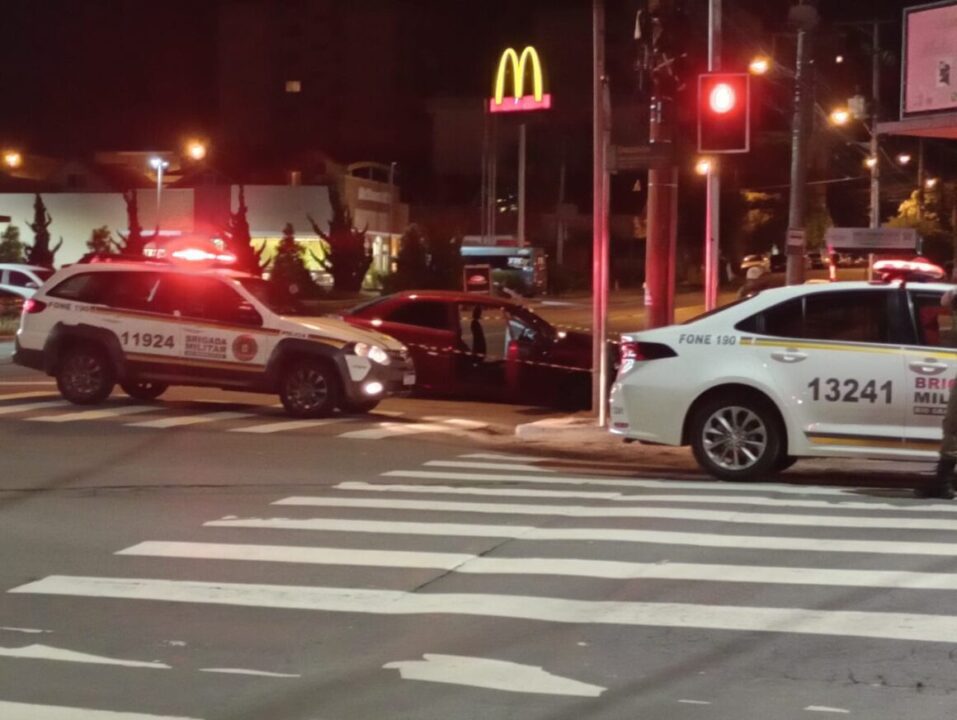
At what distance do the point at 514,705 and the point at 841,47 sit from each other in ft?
196

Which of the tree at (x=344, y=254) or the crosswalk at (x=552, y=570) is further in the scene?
the tree at (x=344, y=254)

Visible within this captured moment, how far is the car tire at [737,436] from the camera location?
1184cm

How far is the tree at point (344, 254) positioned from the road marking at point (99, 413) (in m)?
40.6

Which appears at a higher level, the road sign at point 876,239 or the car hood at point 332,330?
the road sign at point 876,239

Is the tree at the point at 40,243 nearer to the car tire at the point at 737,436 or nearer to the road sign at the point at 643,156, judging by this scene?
the road sign at the point at 643,156

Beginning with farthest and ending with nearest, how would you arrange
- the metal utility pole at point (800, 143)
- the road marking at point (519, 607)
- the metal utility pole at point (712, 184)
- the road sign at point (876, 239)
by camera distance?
the road sign at point (876, 239)
the metal utility pole at point (800, 143)
the metal utility pole at point (712, 184)
the road marking at point (519, 607)

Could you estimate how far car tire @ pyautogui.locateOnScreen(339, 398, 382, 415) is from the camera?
17103 mm

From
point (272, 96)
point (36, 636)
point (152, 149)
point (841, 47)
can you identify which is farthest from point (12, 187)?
point (36, 636)

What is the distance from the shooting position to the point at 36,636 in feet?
22.7

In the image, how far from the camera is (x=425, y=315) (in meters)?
19.6

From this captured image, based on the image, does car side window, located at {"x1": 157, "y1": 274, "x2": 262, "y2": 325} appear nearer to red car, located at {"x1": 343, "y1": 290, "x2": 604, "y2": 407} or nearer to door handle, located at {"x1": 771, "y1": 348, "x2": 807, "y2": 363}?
red car, located at {"x1": 343, "y1": 290, "x2": 604, "y2": 407}

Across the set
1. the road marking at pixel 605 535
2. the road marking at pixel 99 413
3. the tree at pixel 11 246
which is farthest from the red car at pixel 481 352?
the tree at pixel 11 246

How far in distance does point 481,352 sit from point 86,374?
5.25 meters

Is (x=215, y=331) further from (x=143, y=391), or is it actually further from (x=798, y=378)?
(x=798, y=378)
